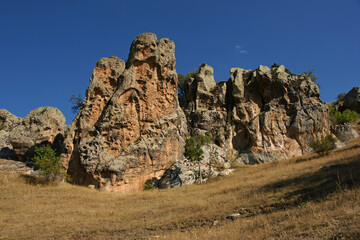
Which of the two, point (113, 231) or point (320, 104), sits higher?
point (320, 104)

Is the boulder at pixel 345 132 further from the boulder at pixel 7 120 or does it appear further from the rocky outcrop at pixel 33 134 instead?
the boulder at pixel 7 120

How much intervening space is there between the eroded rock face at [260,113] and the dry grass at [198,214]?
19.5m

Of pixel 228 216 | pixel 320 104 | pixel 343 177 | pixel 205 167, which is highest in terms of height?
pixel 320 104

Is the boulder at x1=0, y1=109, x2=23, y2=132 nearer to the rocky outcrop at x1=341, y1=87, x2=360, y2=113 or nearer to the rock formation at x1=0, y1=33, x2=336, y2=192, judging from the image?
the rock formation at x1=0, y1=33, x2=336, y2=192

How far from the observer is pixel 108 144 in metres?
23.9

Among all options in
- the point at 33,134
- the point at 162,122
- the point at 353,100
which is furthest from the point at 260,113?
the point at 33,134

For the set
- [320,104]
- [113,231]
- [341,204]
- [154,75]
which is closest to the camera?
[341,204]

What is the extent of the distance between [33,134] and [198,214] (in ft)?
90.7

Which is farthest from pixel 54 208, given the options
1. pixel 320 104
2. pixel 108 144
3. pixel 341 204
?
pixel 320 104

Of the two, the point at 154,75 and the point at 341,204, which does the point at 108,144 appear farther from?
the point at 341,204

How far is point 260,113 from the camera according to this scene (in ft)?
121

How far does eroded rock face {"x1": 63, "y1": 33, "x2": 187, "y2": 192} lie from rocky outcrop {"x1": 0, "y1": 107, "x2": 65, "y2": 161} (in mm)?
7533

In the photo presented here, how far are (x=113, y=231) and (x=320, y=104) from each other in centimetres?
3706

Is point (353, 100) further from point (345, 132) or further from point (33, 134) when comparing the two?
point (33, 134)
